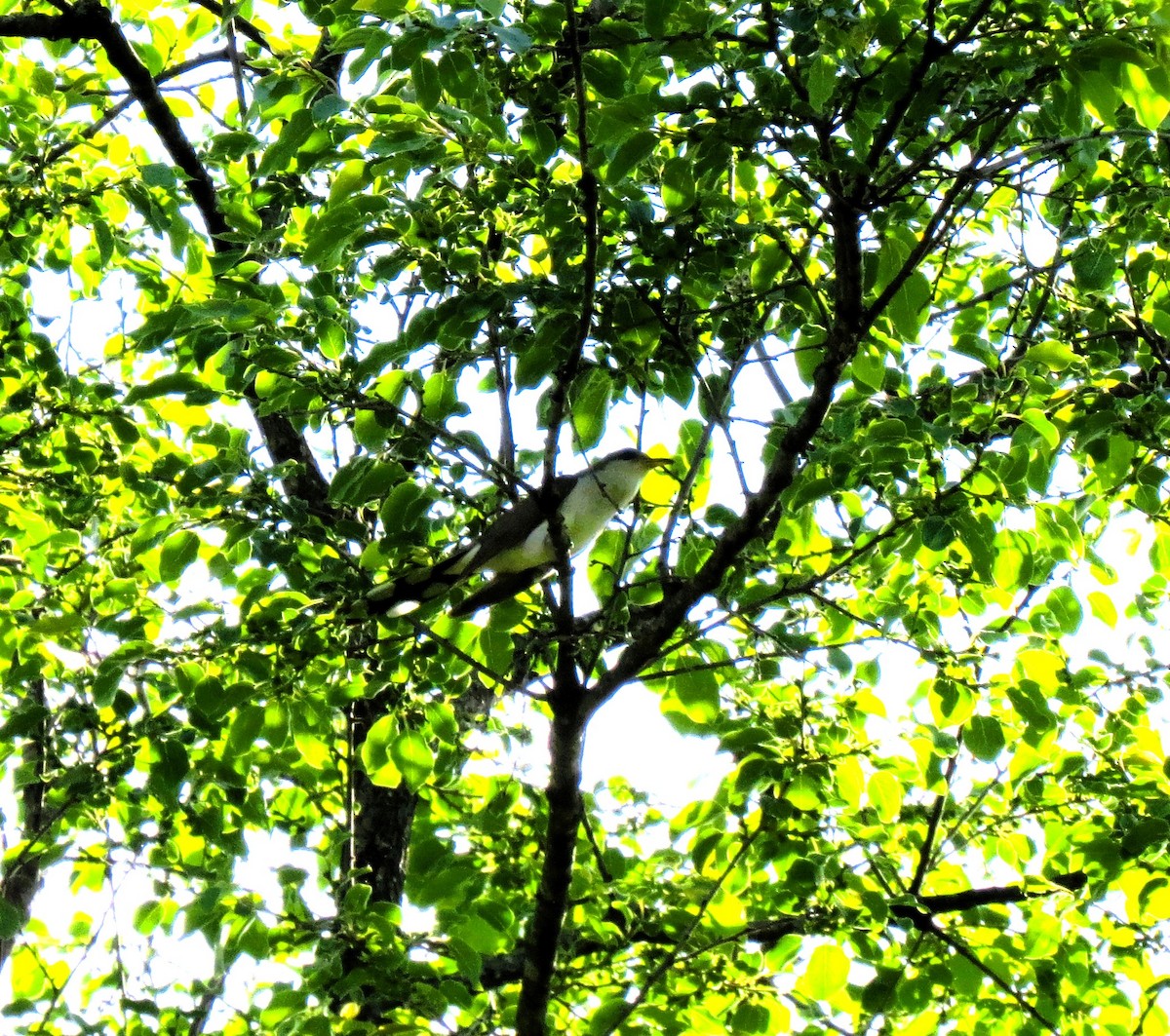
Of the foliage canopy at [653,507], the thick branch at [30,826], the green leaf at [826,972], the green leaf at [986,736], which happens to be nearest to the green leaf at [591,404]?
the foliage canopy at [653,507]

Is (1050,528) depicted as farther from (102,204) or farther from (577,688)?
(102,204)

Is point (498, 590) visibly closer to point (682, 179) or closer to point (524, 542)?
point (524, 542)

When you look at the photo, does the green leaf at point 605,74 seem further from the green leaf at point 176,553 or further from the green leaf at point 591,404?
the green leaf at point 176,553

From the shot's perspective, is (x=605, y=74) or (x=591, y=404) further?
(x=591, y=404)

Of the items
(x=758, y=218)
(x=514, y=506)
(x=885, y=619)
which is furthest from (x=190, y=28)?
(x=885, y=619)

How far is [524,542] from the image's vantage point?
3910mm

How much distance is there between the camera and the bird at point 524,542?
326 cm

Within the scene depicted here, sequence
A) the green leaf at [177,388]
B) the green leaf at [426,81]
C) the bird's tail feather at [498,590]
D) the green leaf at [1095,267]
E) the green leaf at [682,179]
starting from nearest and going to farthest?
the green leaf at [426,81] < the green leaf at [682,179] < the green leaf at [177,388] < the green leaf at [1095,267] < the bird's tail feather at [498,590]

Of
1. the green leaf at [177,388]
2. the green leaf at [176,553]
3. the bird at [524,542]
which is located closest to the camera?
the green leaf at [177,388]

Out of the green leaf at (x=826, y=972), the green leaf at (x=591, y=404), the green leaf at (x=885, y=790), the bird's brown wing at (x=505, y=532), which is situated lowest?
the green leaf at (x=826, y=972)

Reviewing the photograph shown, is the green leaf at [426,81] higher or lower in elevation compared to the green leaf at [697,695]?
higher

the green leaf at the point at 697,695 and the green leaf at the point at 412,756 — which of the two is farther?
the green leaf at the point at 412,756

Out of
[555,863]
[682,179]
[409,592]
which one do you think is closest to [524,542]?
[409,592]

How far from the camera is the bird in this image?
3.26 meters
